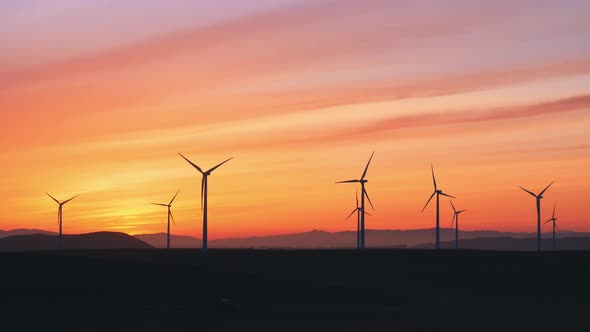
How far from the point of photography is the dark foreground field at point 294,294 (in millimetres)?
62469

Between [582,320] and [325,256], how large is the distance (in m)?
68.9

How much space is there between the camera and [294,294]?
277 ft

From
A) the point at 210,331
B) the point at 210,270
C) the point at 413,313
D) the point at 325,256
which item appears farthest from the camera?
the point at 325,256

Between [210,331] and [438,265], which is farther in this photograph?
[438,265]

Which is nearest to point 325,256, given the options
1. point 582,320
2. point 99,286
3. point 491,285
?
point 491,285

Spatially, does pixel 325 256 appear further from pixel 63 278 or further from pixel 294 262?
pixel 63 278

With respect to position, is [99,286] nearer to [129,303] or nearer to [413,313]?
[129,303]

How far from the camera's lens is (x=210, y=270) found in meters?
91.7

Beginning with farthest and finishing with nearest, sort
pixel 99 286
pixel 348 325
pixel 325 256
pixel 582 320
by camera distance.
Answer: pixel 325 256
pixel 99 286
pixel 582 320
pixel 348 325

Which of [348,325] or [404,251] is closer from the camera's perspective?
[348,325]

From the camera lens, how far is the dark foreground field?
6247 cm

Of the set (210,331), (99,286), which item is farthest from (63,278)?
(210,331)

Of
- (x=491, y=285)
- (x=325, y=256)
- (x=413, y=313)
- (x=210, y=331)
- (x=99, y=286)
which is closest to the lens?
(x=210, y=331)

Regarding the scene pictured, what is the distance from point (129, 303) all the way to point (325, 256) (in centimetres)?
6260
